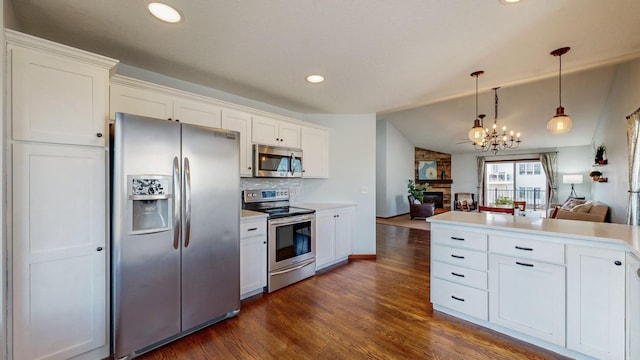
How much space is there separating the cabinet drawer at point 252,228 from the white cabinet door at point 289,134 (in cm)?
116

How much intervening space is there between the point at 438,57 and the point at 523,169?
9.61 metres

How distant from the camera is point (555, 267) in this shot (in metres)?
1.85

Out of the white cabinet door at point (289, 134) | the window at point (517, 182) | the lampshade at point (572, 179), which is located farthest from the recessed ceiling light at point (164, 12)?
the lampshade at point (572, 179)

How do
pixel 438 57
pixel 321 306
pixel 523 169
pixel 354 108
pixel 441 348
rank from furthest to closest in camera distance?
pixel 523 169
pixel 354 108
pixel 321 306
pixel 438 57
pixel 441 348

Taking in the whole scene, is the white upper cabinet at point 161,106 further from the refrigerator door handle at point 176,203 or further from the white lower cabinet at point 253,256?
the white lower cabinet at point 253,256

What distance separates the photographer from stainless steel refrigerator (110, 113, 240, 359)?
174cm

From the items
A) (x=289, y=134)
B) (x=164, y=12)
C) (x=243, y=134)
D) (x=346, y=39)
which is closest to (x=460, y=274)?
(x=346, y=39)

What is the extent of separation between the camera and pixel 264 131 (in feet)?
10.4

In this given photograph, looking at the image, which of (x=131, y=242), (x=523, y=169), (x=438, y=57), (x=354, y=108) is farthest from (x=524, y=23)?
(x=523, y=169)

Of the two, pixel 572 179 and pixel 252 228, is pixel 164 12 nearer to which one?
pixel 252 228

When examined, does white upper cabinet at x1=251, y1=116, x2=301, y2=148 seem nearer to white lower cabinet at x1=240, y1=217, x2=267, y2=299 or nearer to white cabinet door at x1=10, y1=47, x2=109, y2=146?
white lower cabinet at x1=240, y1=217, x2=267, y2=299

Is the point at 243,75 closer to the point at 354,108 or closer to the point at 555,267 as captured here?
the point at 354,108

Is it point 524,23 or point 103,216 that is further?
point 524,23

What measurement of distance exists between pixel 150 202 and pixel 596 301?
317cm
